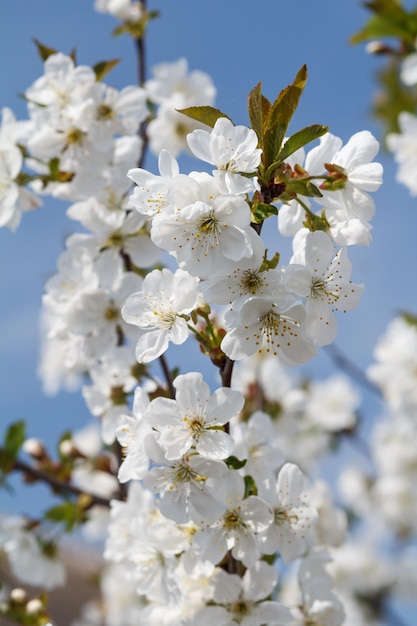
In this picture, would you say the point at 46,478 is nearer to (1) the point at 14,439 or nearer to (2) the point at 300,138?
(1) the point at 14,439

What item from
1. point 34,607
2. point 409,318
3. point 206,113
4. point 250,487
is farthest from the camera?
point 409,318

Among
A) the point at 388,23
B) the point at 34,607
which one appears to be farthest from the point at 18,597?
the point at 388,23

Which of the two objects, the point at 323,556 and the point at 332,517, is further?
the point at 332,517

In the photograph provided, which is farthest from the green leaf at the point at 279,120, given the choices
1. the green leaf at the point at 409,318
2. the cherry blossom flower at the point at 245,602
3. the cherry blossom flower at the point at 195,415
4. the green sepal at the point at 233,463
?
the green leaf at the point at 409,318

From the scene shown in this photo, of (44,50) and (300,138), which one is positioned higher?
(44,50)

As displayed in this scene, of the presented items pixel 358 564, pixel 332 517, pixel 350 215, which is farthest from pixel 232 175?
pixel 358 564

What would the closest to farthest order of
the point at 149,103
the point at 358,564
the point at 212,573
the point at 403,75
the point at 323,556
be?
the point at 212,573
the point at 323,556
the point at 149,103
the point at 403,75
the point at 358,564

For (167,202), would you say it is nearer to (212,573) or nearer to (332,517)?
(212,573)

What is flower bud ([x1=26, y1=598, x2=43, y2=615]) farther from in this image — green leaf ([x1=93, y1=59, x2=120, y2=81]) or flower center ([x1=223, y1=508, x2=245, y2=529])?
green leaf ([x1=93, y1=59, x2=120, y2=81])
